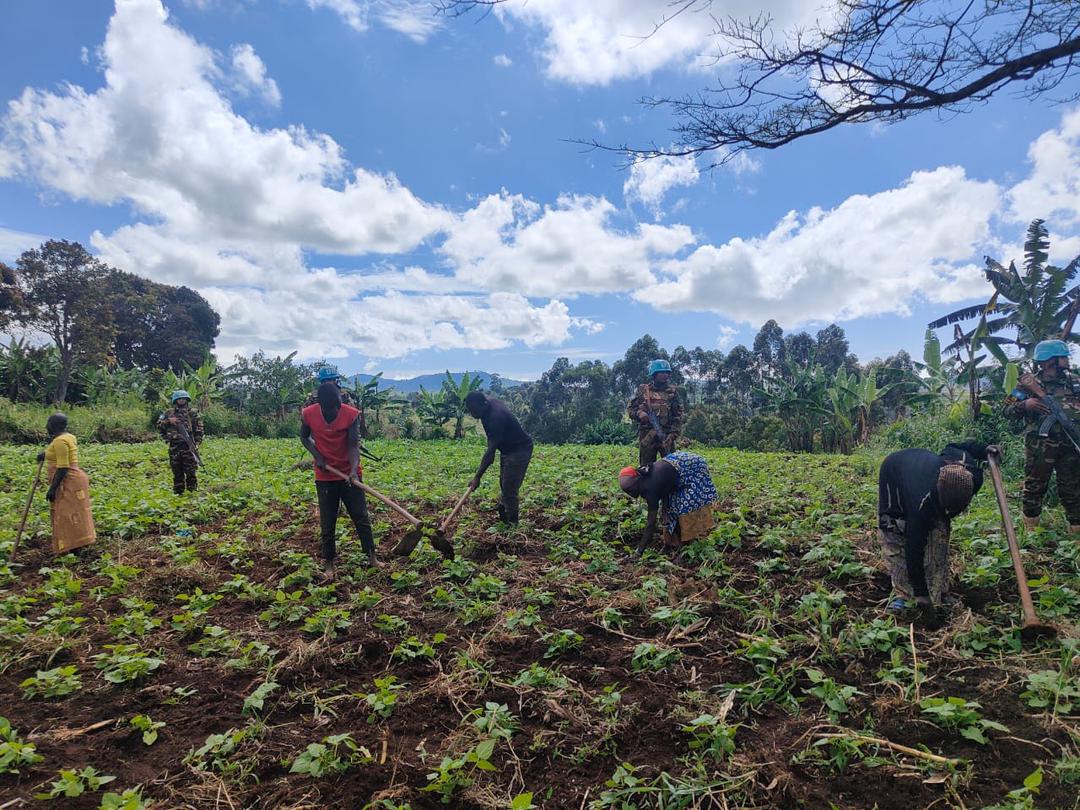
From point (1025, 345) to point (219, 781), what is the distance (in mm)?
15228

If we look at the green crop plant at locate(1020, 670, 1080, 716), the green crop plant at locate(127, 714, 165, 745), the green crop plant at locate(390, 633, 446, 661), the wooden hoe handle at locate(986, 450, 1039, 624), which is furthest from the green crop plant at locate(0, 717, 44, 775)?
the wooden hoe handle at locate(986, 450, 1039, 624)

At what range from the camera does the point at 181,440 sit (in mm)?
8625

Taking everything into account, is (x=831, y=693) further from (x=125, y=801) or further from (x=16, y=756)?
(x=16, y=756)

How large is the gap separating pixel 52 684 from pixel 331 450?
238 centimetres

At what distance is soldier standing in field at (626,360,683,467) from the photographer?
7.55 metres

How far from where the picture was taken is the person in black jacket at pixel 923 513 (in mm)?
3516

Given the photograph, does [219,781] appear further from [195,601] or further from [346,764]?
[195,601]

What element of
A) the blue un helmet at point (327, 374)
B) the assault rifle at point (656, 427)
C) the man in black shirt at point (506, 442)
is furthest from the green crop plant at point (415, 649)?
the assault rifle at point (656, 427)

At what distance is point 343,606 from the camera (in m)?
4.40

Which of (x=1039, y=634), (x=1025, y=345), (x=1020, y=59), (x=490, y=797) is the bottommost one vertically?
(x=490, y=797)

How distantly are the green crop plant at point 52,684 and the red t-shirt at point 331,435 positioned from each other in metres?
2.13

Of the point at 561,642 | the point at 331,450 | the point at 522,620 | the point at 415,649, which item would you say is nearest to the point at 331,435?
the point at 331,450

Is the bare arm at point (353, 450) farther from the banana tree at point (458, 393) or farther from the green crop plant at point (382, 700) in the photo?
the banana tree at point (458, 393)

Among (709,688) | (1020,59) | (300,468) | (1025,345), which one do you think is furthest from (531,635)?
(1025,345)
